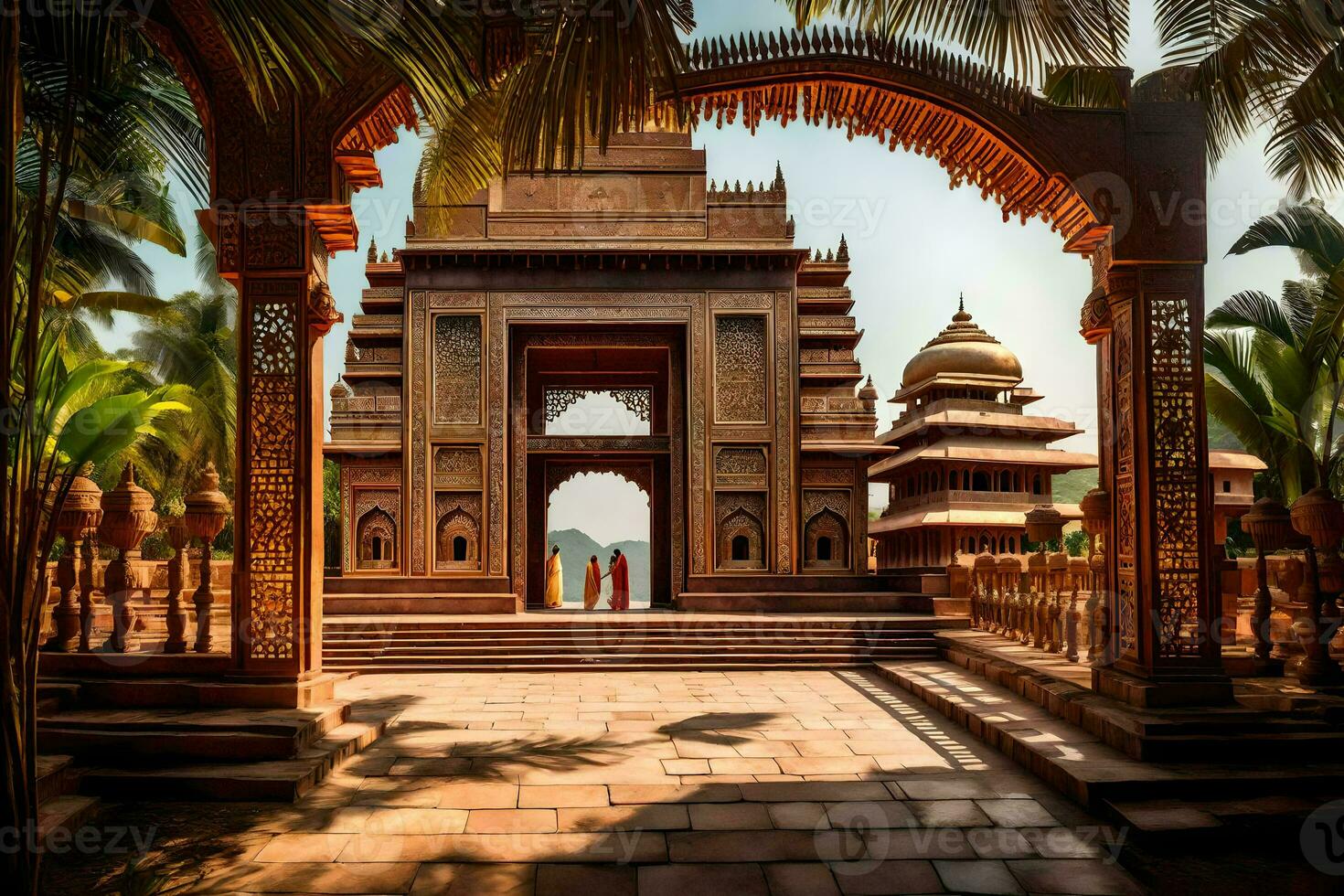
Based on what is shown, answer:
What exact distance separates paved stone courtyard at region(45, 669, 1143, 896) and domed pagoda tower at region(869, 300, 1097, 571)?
18965mm

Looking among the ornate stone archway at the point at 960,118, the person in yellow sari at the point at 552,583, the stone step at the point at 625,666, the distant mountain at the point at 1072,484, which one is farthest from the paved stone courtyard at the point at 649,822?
the distant mountain at the point at 1072,484

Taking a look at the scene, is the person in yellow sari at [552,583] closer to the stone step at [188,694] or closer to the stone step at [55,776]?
the stone step at [188,694]

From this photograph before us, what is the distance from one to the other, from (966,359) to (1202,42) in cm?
2072

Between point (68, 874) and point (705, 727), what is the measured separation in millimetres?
4046

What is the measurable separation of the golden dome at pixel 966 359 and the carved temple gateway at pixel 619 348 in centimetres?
1033

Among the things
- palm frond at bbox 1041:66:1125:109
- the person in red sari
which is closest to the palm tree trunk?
palm frond at bbox 1041:66:1125:109

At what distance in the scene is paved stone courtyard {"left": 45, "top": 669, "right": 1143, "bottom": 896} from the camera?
13.4 ft

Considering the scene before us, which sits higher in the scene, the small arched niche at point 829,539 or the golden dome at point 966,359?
the golden dome at point 966,359

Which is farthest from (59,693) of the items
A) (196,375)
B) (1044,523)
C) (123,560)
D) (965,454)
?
(965,454)

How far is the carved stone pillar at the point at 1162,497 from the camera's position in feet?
19.8

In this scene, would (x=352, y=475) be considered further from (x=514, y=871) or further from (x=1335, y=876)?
(x=1335, y=876)

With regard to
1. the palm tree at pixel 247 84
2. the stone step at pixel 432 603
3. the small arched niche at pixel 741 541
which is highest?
the palm tree at pixel 247 84

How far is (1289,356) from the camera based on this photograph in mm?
11672

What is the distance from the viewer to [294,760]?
5438 millimetres
